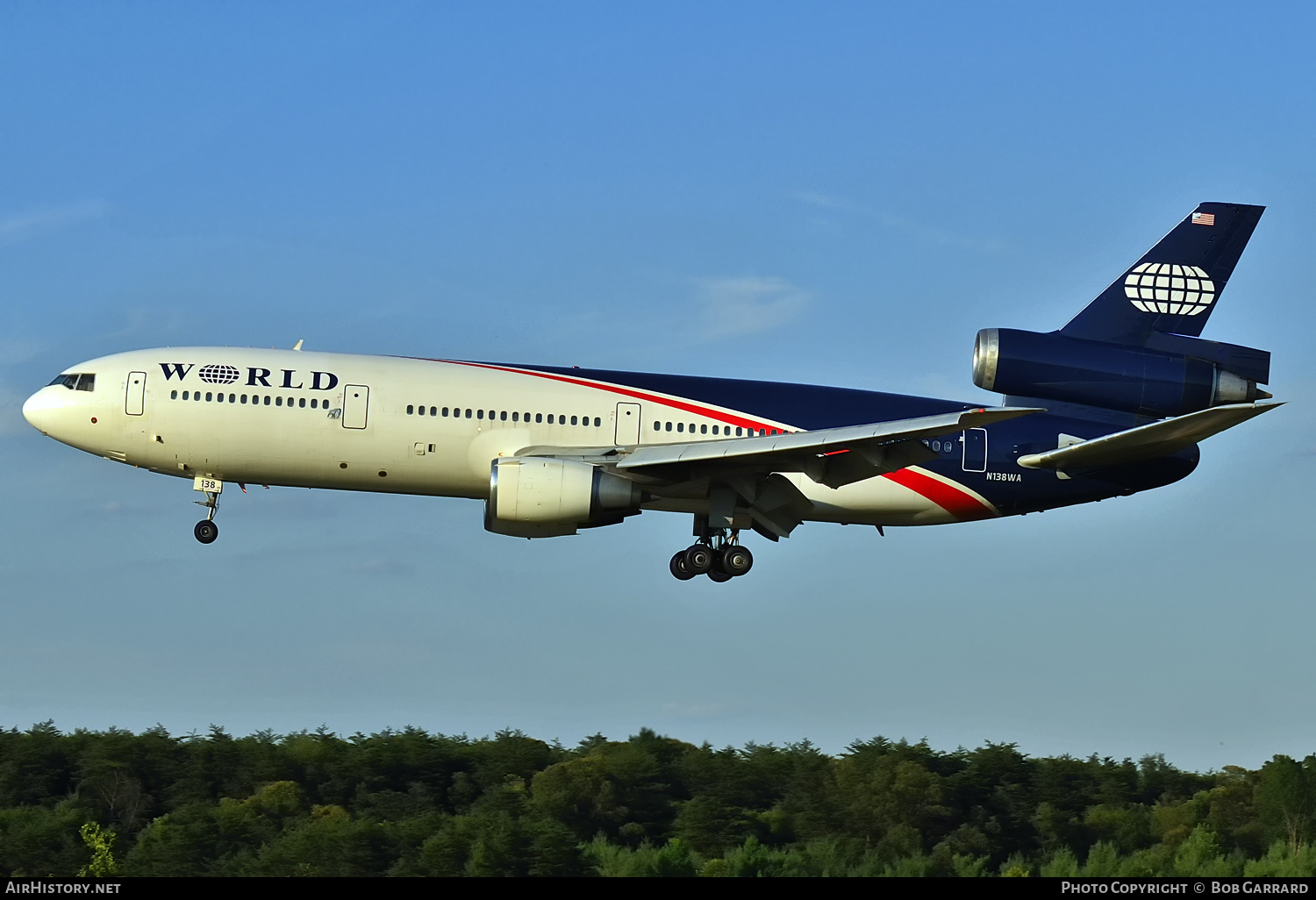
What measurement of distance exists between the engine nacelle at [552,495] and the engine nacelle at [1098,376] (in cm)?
980

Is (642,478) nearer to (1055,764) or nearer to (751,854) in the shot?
(751,854)

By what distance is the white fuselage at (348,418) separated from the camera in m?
36.8

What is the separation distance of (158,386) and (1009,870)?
74.7 ft

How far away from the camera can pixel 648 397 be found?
37625 mm

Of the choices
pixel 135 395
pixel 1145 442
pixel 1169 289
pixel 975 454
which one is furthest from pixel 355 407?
pixel 1169 289

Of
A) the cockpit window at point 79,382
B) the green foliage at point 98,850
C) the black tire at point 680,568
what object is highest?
the cockpit window at point 79,382

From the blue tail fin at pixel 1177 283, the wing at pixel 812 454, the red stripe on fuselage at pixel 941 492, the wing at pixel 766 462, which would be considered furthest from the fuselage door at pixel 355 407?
the blue tail fin at pixel 1177 283

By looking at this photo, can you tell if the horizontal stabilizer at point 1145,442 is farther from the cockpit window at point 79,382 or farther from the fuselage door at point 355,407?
the cockpit window at point 79,382

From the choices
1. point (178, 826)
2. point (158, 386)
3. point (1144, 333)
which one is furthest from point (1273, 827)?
point (158, 386)

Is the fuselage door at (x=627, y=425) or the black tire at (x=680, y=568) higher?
the fuselage door at (x=627, y=425)

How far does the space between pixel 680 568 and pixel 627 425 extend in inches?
152

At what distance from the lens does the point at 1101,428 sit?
127 feet

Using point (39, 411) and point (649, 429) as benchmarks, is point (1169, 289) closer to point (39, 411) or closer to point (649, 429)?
point (649, 429)

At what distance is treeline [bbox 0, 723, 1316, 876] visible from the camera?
33.3m
